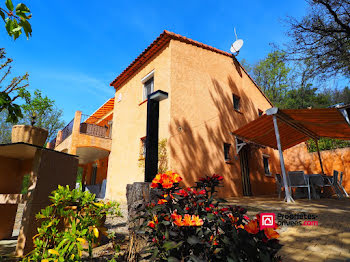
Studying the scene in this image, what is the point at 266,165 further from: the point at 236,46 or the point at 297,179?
the point at 236,46

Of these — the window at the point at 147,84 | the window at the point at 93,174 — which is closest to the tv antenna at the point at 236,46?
the window at the point at 147,84

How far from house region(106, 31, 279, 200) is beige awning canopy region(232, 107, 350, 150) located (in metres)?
0.91

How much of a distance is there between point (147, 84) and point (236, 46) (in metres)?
5.59

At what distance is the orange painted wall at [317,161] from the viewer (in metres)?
10.7

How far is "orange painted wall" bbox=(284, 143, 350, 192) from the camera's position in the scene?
10.7 metres

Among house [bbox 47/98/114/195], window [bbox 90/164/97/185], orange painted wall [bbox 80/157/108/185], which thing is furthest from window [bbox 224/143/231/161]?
window [bbox 90/164/97/185]

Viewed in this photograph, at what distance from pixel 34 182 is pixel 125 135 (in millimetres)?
7241

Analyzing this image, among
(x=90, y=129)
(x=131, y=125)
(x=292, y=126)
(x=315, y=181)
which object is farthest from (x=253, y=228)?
(x=90, y=129)

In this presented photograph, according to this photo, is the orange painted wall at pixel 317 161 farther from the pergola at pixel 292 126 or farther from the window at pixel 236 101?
the window at pixel 236 101

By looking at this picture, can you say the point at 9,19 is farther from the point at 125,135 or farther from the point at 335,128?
the point at 335,128

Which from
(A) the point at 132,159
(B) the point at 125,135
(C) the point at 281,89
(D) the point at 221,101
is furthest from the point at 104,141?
(C) the point at 281,89

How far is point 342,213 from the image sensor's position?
377 cm

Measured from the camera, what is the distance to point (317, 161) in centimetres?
1190

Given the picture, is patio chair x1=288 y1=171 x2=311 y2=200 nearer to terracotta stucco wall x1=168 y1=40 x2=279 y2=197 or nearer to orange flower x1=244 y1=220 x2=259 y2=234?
terracotta stucco wall x1=168 y1=40 x2=279 y2=197
